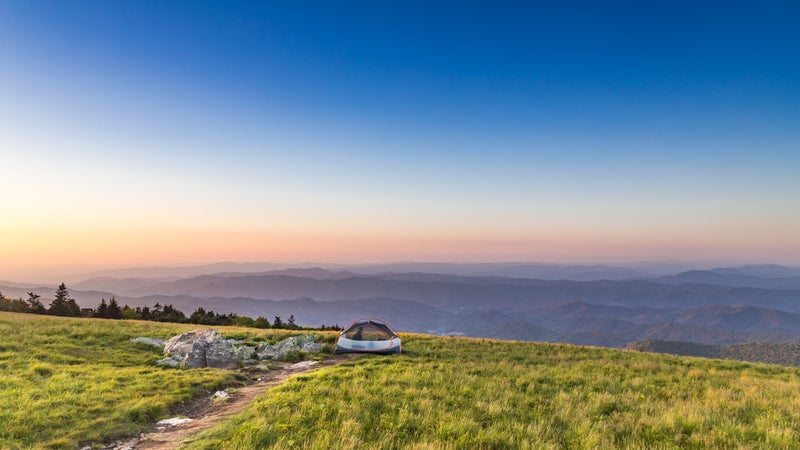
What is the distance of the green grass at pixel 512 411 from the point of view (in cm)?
786

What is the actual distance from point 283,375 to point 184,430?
7.35 metres

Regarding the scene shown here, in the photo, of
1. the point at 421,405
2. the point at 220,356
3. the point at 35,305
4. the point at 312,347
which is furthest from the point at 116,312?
the point at 421,405

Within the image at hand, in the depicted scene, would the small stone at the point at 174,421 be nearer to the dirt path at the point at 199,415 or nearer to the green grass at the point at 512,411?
the dirt path at the point at 199,415

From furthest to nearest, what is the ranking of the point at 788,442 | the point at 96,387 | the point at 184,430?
the point at 96,387 < the point at 184,430 < the point at 788,442

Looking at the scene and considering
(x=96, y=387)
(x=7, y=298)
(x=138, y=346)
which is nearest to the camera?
(x=96, y=387)

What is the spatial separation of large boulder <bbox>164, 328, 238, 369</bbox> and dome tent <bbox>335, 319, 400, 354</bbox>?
6.23m

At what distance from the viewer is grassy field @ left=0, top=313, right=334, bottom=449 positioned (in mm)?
9539

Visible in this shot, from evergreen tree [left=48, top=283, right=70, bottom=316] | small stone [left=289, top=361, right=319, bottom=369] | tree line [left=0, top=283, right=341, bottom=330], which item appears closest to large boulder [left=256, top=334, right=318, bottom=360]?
small stone [left=289, top=361, right=319, bottom=369]

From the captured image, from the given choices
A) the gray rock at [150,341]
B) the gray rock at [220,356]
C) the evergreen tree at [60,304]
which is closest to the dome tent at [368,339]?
the gray rock at [220,356]

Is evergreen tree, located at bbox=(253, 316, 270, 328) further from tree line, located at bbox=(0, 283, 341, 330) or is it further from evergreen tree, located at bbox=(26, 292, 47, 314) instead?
evergreen tree, located at bbox=(26, 292, 47, 314)

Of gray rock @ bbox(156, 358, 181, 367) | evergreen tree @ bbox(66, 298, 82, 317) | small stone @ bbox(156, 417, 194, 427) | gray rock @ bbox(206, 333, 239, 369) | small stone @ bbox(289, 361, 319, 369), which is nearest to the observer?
small stone @ bbox(156, 417, 194, 427)

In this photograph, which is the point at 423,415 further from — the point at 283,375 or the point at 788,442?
the point at 283,375

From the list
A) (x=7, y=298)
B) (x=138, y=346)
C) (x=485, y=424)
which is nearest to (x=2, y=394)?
(x=138, y=346)

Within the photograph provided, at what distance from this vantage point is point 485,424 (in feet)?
29.7
